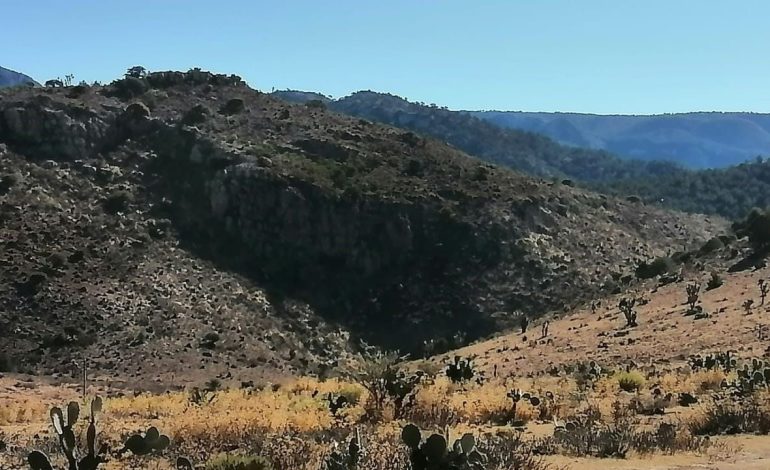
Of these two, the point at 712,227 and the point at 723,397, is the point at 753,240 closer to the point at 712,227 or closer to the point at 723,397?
the point at 712,227

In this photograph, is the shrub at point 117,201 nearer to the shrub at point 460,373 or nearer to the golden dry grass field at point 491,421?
the golden dry grass field at point 491,421

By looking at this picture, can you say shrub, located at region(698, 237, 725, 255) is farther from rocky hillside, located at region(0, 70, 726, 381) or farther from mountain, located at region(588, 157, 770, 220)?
mountain, located at region(588, 157, 770, 220)

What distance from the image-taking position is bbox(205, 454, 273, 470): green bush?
8328mm

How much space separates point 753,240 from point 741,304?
1599cm

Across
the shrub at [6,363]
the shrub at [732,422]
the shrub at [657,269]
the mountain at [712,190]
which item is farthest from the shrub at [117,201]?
the mountain at [712,190]

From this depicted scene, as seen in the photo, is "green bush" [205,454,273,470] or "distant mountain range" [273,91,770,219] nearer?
"green bush" [205,454,273,470]

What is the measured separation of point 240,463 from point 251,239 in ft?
153

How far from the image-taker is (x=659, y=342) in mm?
29469

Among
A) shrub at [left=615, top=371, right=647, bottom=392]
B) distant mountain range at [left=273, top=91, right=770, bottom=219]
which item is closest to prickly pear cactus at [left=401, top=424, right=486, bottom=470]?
shrub at [left=615, top=371, right=647, bottom=392]

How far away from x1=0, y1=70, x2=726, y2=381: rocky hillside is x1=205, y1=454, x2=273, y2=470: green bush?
30208mm

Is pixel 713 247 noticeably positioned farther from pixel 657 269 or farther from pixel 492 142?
pixel 492 142

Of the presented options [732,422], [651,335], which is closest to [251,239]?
[651,335]

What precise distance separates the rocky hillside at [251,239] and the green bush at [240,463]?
3021 cm

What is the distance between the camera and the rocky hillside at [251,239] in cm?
4269
